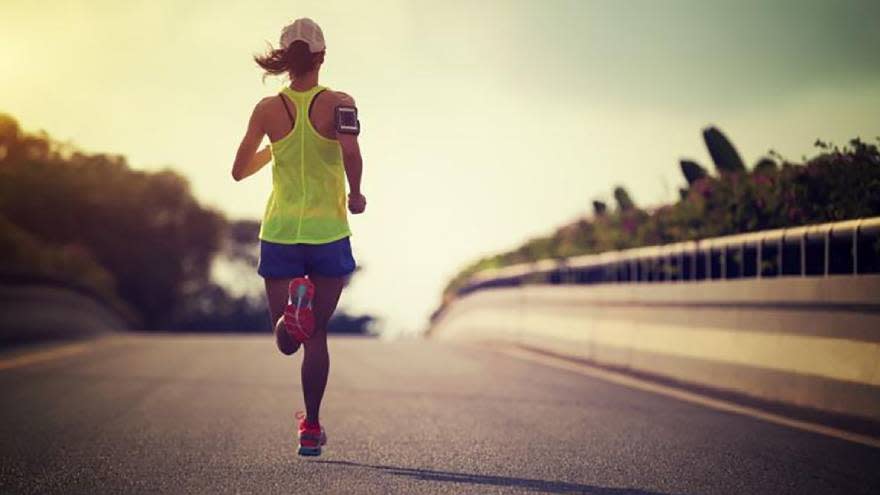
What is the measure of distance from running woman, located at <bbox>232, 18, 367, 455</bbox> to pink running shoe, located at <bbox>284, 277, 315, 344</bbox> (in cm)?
3

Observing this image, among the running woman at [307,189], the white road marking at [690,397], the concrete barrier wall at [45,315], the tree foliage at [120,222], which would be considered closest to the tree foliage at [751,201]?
the white road marking at [690,397]

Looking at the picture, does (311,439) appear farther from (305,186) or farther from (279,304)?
(305,186)

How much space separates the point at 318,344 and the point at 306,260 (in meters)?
0.50

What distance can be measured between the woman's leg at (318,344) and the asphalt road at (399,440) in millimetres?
357

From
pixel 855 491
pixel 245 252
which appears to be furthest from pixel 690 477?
pixel 245 252

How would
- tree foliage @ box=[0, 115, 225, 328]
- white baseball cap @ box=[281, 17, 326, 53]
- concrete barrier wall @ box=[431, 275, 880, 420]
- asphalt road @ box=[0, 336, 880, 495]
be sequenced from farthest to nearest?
tree foliage @ box=[0, 115, 225, 328], concrete barrier wall @ box=[431, 275, 880, 420], white baseball cap @ box=[281, 17, 326, 53], asphalt road @ box=[0, 336, 880, 495]

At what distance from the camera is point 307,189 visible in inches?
283

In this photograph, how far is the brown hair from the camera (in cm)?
711

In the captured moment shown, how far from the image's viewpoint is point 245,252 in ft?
230

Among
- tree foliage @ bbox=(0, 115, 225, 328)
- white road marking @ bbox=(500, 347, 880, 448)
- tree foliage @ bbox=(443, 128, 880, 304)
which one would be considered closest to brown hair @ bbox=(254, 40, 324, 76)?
white road marking @ bbox=(500, 347, 880, 448)

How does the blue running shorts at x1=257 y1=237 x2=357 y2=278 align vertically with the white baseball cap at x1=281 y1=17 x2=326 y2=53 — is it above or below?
below

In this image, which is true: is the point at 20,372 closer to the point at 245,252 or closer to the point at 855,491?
the point at 855,491

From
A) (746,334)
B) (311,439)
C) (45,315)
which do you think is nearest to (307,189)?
(311,439)

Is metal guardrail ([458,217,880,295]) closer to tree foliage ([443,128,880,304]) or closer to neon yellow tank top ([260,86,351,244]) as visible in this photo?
tree foliage ([443,128,880,304])
